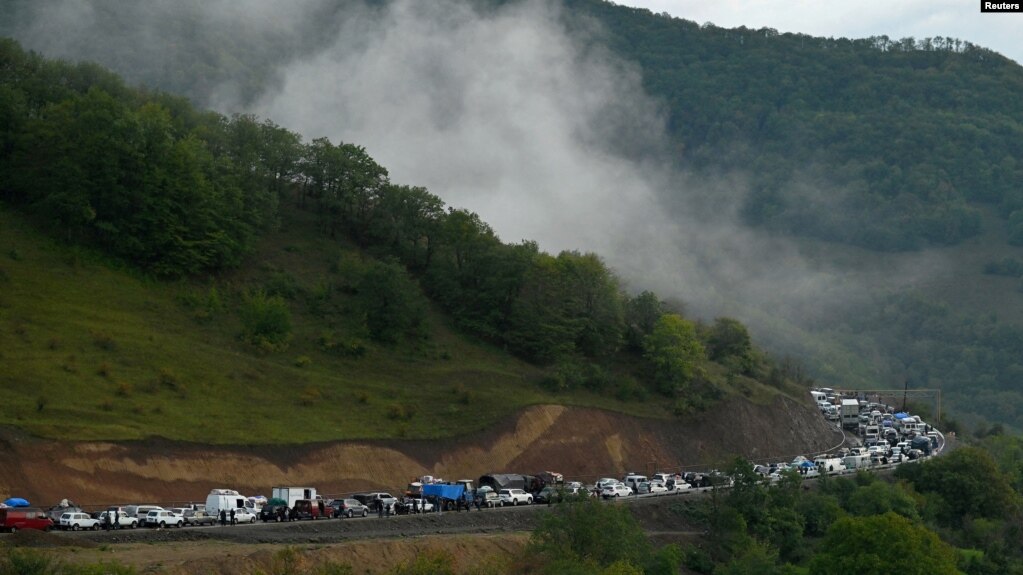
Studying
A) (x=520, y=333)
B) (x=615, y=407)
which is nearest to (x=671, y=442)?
(x=615, y=407)

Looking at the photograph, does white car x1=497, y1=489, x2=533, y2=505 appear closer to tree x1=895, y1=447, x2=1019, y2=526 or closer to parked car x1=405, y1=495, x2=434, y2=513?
parked car x1=405, y1=495, x2=434, y2=513

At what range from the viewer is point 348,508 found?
76.4m

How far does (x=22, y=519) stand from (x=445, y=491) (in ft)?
93.6

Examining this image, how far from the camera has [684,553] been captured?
84.6 meters

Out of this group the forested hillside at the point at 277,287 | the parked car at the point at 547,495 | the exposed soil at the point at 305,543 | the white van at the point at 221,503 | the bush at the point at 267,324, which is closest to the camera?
the exposed soil at the point at 305,543

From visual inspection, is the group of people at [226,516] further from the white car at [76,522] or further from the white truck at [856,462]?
the white truck at [856,462]

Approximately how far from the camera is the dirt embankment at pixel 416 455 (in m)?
75.8

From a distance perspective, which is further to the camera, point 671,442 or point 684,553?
point 671,442

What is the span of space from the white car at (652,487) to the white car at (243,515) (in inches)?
A: 1320

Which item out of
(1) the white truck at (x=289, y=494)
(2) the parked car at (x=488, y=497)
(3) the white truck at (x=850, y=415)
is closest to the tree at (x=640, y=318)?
(3) the white truck at (x=850, y=415)

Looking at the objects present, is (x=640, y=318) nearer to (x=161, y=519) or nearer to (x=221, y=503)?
(x=221, y=503)

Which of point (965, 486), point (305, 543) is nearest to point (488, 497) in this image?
point (305, 543)

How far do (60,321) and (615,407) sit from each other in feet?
151

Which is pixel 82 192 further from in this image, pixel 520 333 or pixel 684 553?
pixel 684 553
